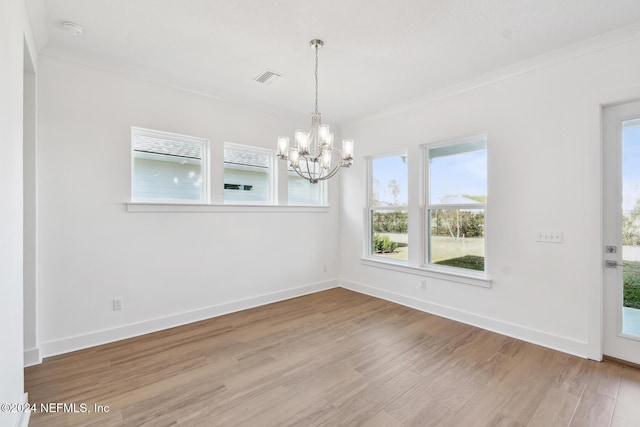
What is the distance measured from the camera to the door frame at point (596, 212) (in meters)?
2.62

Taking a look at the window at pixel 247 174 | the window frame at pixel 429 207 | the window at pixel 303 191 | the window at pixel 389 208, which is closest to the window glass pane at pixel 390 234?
the window at pixel 389 208

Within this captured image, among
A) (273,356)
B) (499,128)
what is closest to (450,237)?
(499,128)

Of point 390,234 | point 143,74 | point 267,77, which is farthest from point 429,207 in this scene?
point 143,74

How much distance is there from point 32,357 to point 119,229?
1258 mm

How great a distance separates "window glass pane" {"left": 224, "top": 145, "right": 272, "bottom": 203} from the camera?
3.97 m

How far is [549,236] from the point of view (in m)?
2.92

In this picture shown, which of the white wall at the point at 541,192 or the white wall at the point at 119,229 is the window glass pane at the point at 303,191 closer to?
the white wall at the point at 119,229

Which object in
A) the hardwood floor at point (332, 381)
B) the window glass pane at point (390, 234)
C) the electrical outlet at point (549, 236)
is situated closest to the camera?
the hardwood floor at point (332, 381)

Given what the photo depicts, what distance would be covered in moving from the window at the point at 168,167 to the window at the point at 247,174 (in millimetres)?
320

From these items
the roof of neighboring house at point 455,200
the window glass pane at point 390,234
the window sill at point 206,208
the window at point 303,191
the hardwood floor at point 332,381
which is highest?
the window at point 303,191

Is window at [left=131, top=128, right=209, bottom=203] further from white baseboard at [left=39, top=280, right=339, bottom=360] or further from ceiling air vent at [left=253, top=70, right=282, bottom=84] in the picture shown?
white baseboard at [left=39, top=280, right=339, bottom=360]
